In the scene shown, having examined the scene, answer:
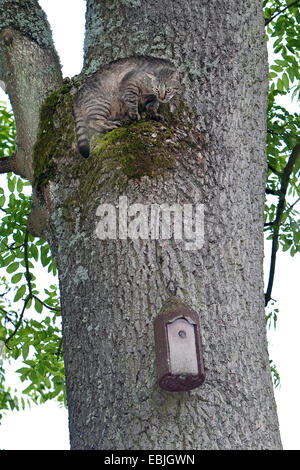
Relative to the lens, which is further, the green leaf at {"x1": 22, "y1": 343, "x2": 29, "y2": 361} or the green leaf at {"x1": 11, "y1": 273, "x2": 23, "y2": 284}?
the green leaf at {"x1": 22, "y1": 343, "x2": 29, "y2": 361}

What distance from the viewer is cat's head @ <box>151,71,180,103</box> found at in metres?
2.73

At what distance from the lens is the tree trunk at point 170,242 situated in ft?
7.20

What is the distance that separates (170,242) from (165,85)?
0.71 metres

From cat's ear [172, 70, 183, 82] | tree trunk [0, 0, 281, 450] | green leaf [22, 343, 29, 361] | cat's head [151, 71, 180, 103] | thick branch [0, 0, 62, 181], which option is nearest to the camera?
tree trunk [0, 0, 281, 450]

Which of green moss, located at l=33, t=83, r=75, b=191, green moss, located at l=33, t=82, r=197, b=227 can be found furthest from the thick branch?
green moss, located at l=33, t=82, r=197, b=227

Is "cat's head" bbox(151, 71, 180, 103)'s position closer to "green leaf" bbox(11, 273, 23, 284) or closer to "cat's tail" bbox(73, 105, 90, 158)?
"cat's tail" bbox(73, 105, 90, 158)

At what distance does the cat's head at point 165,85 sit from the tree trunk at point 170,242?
5 cm

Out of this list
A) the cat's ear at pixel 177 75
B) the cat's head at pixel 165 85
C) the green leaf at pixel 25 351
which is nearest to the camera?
the cat's head at pixel 165 85

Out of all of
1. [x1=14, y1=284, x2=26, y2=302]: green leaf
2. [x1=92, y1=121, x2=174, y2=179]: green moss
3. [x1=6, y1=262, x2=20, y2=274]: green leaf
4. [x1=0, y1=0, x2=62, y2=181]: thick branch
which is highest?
[x1=0, y1=0, x2=62, y2=181]: thick branch

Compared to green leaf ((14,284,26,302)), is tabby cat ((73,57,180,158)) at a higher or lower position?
higher

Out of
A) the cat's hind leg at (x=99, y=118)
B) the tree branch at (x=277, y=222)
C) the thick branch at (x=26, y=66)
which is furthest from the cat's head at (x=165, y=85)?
the tree branch at (x=277, y=222)

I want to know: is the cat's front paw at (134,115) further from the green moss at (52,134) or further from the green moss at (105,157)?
the green moss at (52,134)

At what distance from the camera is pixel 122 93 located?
300 cm

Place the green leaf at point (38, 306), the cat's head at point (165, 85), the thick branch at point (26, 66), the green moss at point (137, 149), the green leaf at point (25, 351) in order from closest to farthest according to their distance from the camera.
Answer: the green moss at point (137, 149)
the cat's head at point (165, 85)
the thick branch at point (26, 66)
the green leaf at point (38, 306)
the green leaf at point (25, 351)
